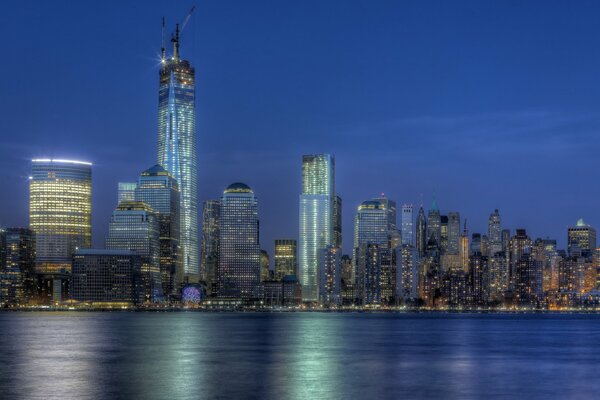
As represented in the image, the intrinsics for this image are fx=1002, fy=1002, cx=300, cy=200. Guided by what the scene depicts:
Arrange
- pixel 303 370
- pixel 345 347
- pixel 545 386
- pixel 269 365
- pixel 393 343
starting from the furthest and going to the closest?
1. pixel 393 343
2. pixel 345 347
3. pixel 269 365
4. pixel 303 370
5. pixel 545 386

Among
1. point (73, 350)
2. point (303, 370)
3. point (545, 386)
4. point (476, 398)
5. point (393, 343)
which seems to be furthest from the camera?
point (393, 343)

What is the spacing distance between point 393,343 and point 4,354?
51.3 meters

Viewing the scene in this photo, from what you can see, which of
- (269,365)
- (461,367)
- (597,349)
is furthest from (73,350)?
(597,349)

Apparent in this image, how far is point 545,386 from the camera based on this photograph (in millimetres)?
74812

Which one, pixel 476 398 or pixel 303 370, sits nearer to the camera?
pixel 476 398

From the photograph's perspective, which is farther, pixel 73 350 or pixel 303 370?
pixel 73 350

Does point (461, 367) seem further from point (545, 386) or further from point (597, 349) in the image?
point (597, 349)

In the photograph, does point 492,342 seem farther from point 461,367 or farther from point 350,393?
point 350,393

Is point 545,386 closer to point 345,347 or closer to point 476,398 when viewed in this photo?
point 476,398

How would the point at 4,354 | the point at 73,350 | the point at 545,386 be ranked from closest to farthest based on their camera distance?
the point at 545,386, the point at 4,354, the point at 73,350

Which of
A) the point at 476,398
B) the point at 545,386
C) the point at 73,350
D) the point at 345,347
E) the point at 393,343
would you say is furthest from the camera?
the point at 393,343

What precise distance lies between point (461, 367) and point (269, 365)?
1731cm

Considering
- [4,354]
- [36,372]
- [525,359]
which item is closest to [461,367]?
[525,359]

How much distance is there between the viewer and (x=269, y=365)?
90062mm
